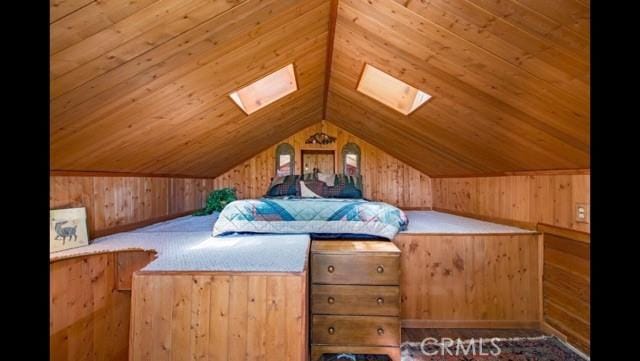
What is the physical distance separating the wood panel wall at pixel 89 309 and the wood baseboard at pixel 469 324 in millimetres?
2092

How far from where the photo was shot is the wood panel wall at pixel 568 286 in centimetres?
222

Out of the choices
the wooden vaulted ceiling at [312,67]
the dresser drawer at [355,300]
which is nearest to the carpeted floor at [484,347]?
the dresser drawer at [355,300]

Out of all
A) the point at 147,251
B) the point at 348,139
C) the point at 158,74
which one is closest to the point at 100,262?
the point at 147,251

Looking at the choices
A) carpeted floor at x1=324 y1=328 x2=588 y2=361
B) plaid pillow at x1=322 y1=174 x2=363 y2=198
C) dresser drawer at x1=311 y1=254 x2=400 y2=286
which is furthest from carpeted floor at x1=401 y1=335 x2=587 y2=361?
plaid pillow at x1=322 y1=174 x2=363 y2=198

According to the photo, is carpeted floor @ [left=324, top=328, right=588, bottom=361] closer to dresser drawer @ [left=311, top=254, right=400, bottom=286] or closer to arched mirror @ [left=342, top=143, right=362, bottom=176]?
dresser drawer @ [left=311, top=254, right=400, bottom=286]

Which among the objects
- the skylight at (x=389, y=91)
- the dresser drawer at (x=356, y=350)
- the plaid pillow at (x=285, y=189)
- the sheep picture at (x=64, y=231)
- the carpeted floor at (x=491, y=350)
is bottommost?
the carpeted floor at (x=491, y=350)

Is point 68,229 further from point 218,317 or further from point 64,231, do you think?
point 218,317

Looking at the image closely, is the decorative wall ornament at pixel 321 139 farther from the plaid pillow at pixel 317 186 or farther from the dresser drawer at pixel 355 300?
the dresser drawer at pixel 355 300

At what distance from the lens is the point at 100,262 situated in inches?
84.8

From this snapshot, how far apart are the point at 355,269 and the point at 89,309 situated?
5.57 feet

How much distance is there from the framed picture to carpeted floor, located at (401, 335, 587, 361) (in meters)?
2.29
